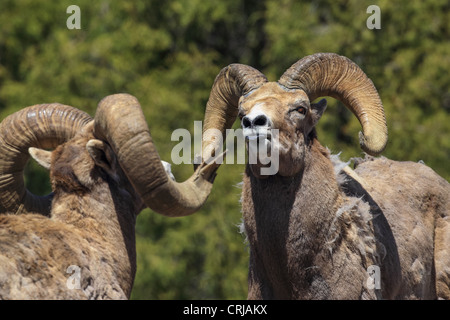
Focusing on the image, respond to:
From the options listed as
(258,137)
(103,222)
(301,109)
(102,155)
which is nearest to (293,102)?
(301,109)

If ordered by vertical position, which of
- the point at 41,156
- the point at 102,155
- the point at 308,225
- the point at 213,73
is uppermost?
the point at 102,155

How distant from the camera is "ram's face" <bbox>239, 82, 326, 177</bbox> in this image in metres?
9.19

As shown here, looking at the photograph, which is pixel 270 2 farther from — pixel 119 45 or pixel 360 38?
pixel 119 45

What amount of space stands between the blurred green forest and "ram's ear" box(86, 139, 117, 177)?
14392 mm

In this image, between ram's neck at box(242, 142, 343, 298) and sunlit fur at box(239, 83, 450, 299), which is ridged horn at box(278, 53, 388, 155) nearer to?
sunlit fur at box(239, 83, 450, 299)

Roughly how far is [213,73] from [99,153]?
58.4 feet

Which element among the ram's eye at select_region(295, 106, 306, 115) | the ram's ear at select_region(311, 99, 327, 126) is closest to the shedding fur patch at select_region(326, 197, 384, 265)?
the ram's ear at select_region(311, 99, 327, 126)

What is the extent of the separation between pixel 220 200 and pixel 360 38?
6.53 meters

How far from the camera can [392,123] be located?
25.3m

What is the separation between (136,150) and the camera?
8.72 metres

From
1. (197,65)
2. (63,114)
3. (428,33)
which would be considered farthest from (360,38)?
(63,114)

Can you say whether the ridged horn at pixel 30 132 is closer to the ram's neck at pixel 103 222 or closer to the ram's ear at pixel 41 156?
the ram's ear at pixel 41 156

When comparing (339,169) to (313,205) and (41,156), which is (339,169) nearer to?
(313,205)

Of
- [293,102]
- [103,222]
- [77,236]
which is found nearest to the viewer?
[77,236]
